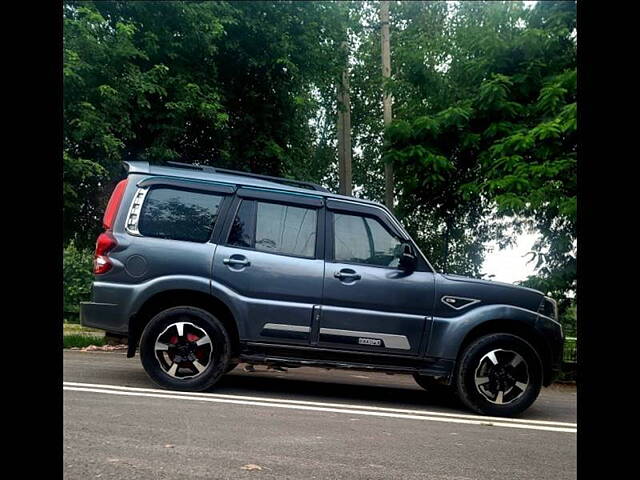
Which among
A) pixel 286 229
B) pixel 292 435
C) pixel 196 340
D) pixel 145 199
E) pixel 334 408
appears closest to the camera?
pixel 292 435

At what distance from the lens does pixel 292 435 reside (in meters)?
4.36

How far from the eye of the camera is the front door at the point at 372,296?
19.9 feet

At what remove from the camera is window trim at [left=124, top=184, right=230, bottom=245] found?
242 inches

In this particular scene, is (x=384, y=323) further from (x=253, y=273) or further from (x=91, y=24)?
(x=91, y=24)

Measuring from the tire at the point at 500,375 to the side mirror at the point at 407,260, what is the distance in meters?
0.95

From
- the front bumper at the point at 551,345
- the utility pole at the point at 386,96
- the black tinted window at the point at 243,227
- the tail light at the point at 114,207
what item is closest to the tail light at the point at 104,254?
the tail light at the point at 114,207

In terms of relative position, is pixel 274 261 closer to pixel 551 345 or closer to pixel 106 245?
pixel 106 245

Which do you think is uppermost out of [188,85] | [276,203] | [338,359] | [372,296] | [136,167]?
[188,85]

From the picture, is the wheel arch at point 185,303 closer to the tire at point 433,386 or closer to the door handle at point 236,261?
the door handle at point 236,261

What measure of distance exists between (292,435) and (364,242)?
98.2 inches

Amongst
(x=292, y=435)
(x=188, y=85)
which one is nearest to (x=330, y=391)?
(x=292, y=435)

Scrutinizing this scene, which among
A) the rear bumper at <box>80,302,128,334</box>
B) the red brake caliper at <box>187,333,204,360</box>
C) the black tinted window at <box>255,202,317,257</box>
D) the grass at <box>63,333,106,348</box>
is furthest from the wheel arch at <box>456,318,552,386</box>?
the grass at <box>63,333,106,348</box>
